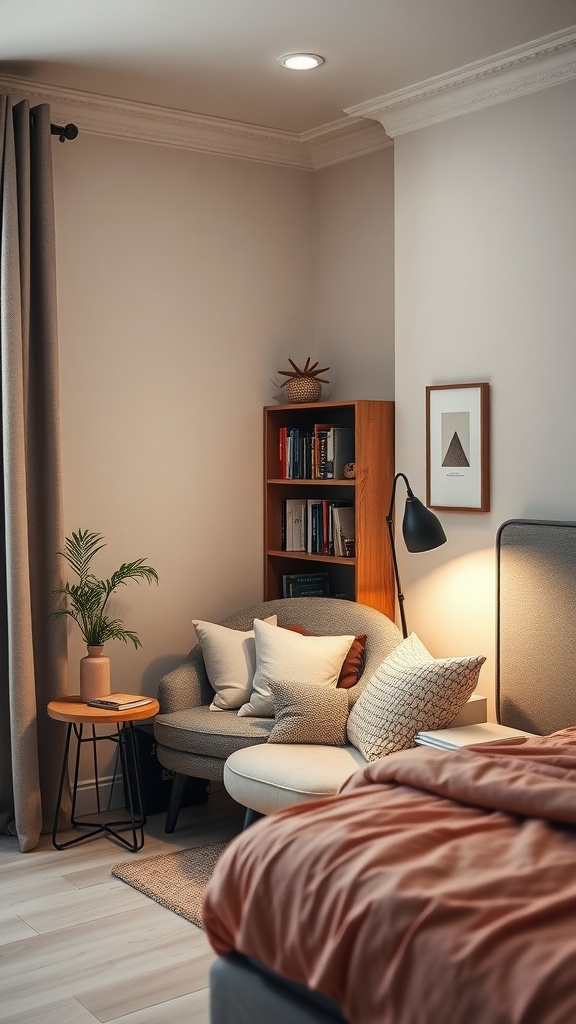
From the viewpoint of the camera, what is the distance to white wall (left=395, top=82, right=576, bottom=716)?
360 centimetres

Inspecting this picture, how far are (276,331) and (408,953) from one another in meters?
3.53

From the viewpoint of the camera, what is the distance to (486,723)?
3645 millimetres

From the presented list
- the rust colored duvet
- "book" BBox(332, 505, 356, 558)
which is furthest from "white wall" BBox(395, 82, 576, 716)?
the rust colored duvet

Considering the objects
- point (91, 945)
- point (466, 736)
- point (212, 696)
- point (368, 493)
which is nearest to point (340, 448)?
point (368, 493)

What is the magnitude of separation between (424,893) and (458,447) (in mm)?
2386

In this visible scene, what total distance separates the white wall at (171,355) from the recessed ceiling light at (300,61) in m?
0.84

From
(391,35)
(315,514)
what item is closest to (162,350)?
(315,514)

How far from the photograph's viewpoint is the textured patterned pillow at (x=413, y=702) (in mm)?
3326

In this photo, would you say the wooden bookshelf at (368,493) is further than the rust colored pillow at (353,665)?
Yes

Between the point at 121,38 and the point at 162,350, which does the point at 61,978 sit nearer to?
the point at 162,350

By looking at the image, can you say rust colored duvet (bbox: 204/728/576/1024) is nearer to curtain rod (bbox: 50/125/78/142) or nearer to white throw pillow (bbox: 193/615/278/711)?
white throw pillow (bbox: 193/615/278/711)

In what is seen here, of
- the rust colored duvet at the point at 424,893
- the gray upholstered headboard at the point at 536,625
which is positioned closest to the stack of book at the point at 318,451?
the gray upholstered headboard at the point at 536,625

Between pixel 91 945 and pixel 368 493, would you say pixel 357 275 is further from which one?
pixel 91 945

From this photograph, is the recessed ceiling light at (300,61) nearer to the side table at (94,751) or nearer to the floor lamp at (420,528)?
the floor lamp at (420,528)
